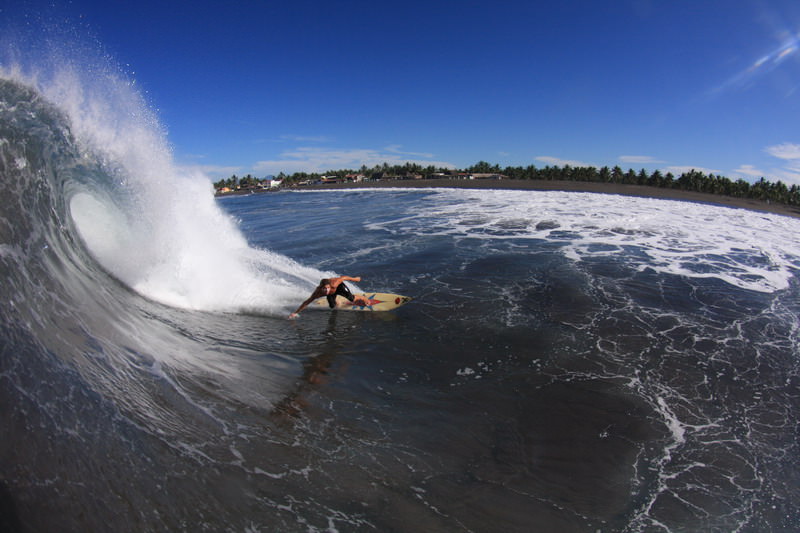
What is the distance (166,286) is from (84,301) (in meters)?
3.78

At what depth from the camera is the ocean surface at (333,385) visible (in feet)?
12.7

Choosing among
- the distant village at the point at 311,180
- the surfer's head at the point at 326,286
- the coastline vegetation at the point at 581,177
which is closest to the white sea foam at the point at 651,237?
the surfer's head at the point at 326,286

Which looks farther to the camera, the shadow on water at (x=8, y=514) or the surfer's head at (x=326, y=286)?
the surfer's head at (x=326, y=286)

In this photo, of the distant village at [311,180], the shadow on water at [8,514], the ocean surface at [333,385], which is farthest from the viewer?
the distant village at [311,180]

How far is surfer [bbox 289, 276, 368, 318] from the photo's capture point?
33.9 ft

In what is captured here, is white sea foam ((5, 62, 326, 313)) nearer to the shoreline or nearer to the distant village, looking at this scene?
the shoreline

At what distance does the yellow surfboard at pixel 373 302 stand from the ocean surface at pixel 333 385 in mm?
312

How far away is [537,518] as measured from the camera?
14.0 ft

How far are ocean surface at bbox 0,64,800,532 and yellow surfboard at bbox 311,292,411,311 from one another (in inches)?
12.3

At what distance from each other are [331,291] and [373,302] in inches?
50.0

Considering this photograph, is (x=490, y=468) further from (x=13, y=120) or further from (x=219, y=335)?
(x=13, y=120)

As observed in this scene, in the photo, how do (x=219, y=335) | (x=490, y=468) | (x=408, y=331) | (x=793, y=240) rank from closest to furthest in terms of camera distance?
(x=490, y=468) < (x=219, y=335) < (x=408, y=331) < (x=793, y=240)

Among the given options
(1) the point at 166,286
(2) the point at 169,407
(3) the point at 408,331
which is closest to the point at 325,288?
(3) the point at 408,331

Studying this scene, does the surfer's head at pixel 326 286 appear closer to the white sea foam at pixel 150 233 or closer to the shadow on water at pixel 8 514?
the white sea foam at pixel 150 233
